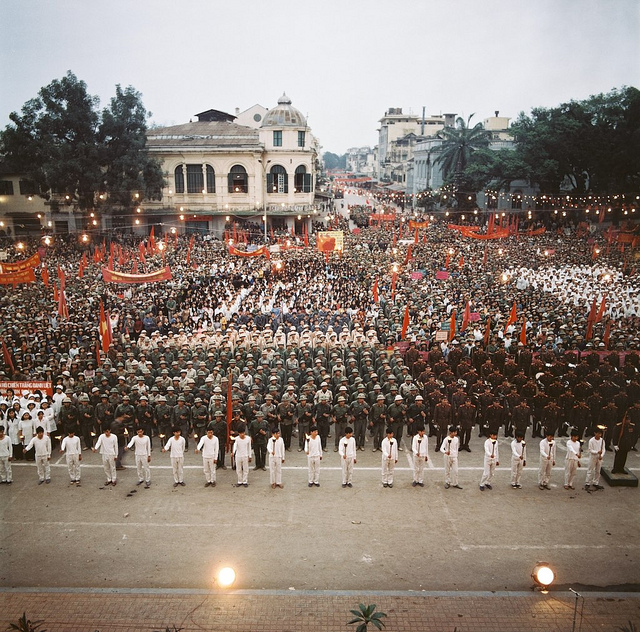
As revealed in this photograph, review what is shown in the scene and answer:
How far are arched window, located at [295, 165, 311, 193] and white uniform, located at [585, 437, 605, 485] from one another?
139ft

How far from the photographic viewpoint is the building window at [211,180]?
48.4 metres

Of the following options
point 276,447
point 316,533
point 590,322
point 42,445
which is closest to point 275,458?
point 276,447

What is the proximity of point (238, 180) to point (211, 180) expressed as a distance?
2415 mm

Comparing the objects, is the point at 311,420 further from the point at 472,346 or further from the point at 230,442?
the point at 472,346

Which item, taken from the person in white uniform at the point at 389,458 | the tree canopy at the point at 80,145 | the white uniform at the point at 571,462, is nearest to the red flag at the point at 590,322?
the white uniform at the point at 571,462

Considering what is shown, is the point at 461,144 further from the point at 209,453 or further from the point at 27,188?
the point at 209,453

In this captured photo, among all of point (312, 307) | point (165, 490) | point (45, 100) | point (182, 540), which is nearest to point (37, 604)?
point (182, 540)

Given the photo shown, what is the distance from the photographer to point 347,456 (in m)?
10.6

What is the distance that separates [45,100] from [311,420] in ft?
116

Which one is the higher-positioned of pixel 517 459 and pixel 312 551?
pixel 517 459

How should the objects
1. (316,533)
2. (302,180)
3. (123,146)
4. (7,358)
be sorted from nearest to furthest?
(316,533)
(7,358)
(123,146)
(302,180)

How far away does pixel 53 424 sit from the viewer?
487 inches

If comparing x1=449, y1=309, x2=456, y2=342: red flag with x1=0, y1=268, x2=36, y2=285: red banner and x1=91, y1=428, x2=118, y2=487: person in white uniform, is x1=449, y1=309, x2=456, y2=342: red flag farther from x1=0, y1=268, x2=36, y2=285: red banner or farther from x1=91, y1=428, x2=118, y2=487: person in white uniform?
x1=0, y1=268, x2=36, y2=285: red banner

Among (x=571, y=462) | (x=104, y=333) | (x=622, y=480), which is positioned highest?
(x=104, y=333)
